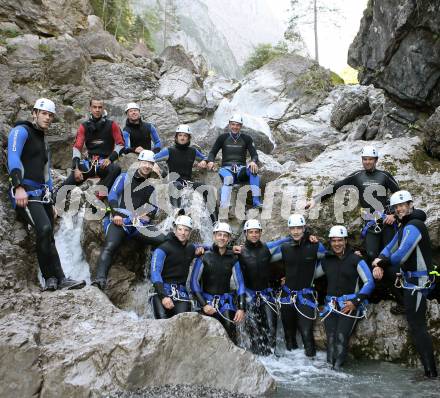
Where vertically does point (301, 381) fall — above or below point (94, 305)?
below

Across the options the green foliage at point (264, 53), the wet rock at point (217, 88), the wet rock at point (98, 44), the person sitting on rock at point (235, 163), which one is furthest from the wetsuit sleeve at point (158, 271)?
the green foliage at point (264, 53)

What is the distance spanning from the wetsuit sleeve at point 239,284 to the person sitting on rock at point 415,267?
2667 millimetres

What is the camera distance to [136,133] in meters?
11.7

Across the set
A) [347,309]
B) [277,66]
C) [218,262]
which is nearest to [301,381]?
[347,309]

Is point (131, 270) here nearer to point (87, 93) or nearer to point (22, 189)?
point (22, 189)

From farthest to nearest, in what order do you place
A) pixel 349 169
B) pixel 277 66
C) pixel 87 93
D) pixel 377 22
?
pixel 277 66
pixel 87 93
pixel 377 22
pixel 349 169

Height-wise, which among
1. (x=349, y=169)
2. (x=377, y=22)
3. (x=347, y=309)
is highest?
(x=377, y=22)

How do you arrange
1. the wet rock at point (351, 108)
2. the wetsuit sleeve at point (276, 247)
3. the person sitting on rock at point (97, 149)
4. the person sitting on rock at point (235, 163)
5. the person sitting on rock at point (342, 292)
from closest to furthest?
the person sitting on rock at point (342, 292), the wetsuit sleeve at point (276, 247), the person sitting on rock at point (97, 149), the person sitting on rock at point (235, 163), the wet rock at point (351, 108)

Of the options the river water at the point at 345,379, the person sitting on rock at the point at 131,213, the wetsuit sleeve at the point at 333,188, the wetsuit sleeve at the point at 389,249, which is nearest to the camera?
the river water at the point at 345,379

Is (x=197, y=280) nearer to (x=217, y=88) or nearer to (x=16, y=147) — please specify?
(x=16, y=147)

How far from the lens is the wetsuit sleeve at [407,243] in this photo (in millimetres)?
7223

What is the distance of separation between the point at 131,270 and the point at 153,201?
5.17 feet

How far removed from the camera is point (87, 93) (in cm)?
1955

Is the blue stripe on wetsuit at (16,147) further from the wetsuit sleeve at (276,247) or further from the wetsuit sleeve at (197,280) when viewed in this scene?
the wetsuit sleeve at (276,247)
